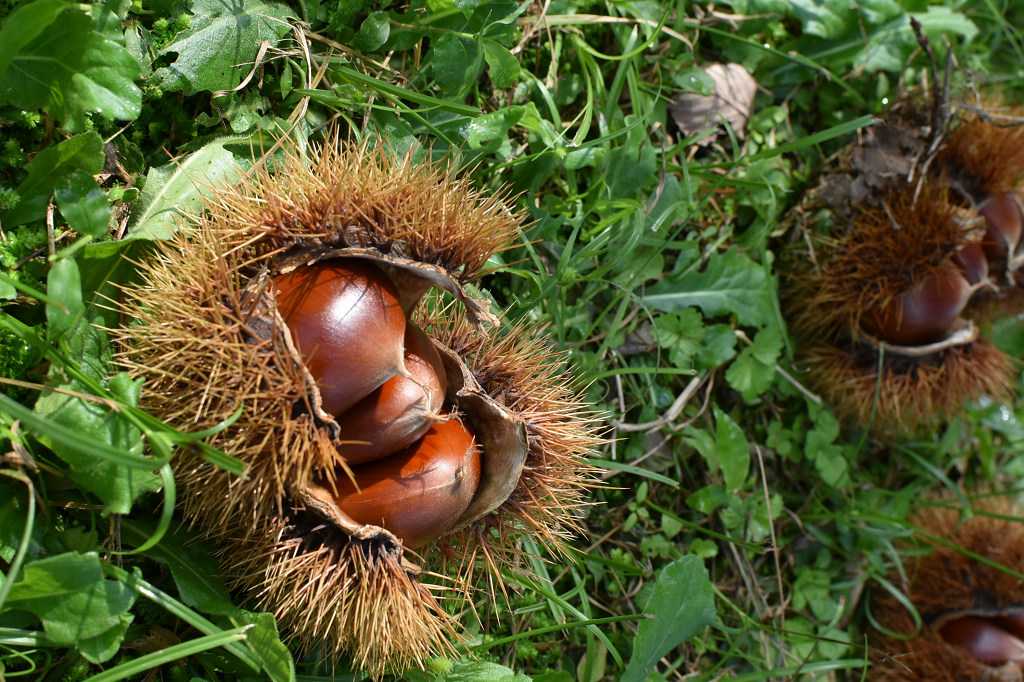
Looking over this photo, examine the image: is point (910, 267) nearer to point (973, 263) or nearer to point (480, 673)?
point (973, 263)

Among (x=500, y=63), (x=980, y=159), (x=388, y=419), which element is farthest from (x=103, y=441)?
(x=980, y=159)

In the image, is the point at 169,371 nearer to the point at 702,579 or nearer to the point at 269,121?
the point at 269,121

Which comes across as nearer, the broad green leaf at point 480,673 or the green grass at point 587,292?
the green grass at point 587,292

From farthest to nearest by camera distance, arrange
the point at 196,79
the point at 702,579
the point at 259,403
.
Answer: the point at 702,579, the point at 196,79, the point at 259,403

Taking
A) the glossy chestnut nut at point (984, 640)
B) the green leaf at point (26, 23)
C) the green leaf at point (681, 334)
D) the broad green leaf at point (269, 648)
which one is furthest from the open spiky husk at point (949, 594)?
the green leaf at point (26, 23)

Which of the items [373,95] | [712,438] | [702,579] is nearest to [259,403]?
[373,95]

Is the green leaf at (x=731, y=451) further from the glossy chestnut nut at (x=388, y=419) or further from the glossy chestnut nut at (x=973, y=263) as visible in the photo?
the glossy chestnut nut at (x=388, y=419)

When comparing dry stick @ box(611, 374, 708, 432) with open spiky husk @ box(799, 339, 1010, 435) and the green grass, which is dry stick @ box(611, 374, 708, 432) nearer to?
the green grass
